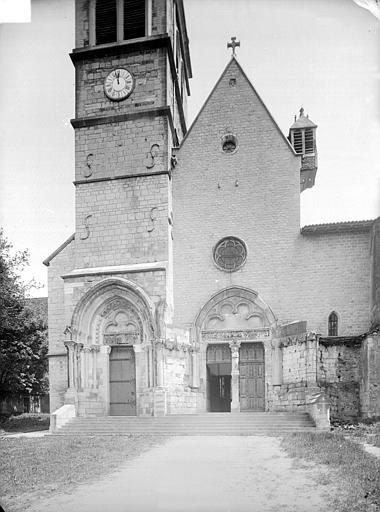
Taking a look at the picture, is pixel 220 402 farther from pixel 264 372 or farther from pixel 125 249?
pixel 125 249

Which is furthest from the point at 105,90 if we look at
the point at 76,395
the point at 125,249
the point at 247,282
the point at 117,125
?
the point at 76,395

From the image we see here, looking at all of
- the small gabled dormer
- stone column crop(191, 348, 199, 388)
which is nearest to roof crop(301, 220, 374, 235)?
the small gabled dormer

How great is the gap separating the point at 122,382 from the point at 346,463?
12361 mm

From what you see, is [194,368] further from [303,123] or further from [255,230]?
[303,123]

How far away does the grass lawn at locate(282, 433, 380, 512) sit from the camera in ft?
25.6

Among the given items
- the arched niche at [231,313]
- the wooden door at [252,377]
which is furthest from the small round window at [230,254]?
the wooden door at [252,377]

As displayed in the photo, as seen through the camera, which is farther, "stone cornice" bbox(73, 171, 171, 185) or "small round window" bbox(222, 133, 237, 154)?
"small round window" bbox(222, 133, 237, 154)

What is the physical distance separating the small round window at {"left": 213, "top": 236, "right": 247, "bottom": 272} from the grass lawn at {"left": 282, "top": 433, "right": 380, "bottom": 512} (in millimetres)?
8241

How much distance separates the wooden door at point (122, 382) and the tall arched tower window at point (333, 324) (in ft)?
26.8

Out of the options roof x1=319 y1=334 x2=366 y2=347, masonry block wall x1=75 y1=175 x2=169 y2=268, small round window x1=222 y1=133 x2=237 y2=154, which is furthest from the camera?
small round window x1=222 y1=133 x2=237 y2=154

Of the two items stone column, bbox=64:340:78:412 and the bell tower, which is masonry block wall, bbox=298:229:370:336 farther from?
stone column, bbox=64:340:78:412

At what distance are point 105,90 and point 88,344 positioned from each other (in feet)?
37.0

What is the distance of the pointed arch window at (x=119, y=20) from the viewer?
22.8m

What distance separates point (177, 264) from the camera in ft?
73.2
